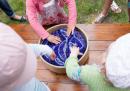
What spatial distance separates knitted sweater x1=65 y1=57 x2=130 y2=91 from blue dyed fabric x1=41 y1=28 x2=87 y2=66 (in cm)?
15

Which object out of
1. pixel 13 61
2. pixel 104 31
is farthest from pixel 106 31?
pixel 13 61

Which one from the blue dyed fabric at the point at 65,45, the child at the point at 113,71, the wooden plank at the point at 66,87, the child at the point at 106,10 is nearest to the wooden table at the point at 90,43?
the wooden plank at the point at 66,87

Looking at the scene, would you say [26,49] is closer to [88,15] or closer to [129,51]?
[129,51]

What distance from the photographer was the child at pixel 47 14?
64.8 inches

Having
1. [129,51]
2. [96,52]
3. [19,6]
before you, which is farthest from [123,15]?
[129,51]

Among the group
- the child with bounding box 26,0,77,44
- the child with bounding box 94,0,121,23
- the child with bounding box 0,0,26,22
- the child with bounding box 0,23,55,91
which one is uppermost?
the child with bounding box 0,23,55,91

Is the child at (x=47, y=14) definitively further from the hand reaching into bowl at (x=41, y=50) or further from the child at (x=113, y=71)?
the child at (x=113, y=71)

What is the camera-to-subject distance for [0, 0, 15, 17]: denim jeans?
94.7 inches

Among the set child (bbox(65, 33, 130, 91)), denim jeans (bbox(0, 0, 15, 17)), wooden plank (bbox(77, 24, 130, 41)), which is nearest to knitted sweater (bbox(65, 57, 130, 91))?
child (bbox(65, 33, 130, 91))

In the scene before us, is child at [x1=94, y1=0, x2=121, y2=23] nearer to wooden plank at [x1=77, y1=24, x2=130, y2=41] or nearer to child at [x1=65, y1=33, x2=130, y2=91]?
wooden plank at [x1=77, y1=24, x2=130, y2=41]

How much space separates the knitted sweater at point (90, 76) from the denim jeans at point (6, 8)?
1169 mm

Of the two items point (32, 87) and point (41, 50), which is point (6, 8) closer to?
point (41, 50)

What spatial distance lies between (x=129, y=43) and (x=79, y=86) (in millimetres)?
557

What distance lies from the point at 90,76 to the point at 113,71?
0.80ft
